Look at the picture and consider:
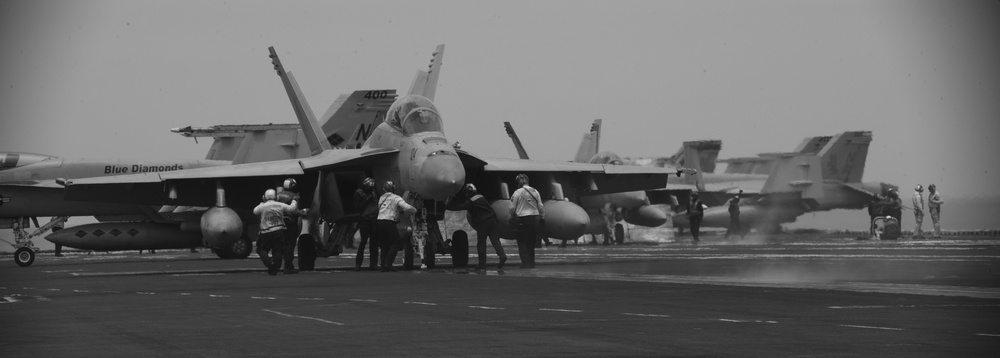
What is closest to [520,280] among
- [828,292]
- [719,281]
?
[719,281]

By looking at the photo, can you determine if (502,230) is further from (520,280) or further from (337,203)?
(520,280)

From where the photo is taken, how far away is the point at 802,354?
29.1 ft

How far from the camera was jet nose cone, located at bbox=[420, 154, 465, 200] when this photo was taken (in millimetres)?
22859

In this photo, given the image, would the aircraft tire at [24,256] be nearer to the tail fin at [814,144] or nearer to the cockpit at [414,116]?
the cockpit at [414,116]

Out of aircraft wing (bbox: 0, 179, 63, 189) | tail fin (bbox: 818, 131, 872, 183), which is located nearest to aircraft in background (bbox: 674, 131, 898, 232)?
tail fin (bbox: 818, 131, 872, 183)

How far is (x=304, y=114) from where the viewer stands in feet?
93.9

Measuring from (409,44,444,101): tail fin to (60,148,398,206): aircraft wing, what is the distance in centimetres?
319

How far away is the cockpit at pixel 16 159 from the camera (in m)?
37.3

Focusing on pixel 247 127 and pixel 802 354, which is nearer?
pixel 802 354

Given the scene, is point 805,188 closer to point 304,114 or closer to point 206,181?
point 304,114

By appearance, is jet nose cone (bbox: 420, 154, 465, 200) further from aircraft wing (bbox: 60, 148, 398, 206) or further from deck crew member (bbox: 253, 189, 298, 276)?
deck crew member (bbox: 253, 189, 298, 276)

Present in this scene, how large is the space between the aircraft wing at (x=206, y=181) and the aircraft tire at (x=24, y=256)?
7.79 metres

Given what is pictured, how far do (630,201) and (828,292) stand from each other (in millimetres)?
32275

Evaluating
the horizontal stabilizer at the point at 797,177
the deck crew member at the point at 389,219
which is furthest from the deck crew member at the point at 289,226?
the horizontal stabilizer at the point at 797,177
